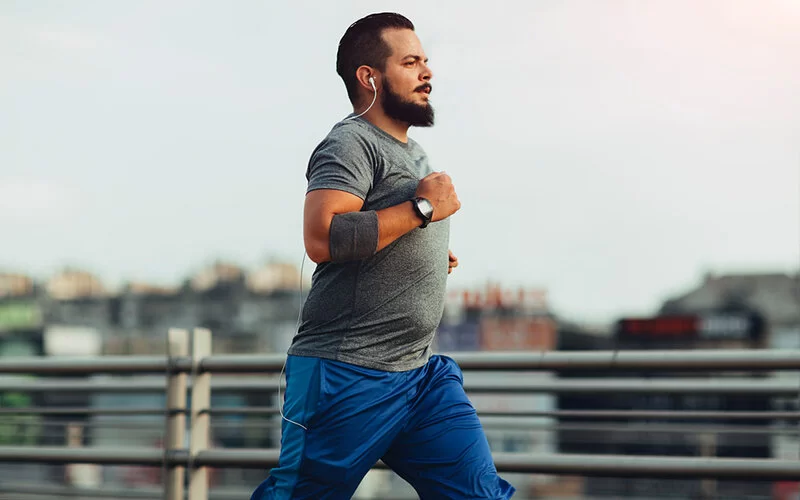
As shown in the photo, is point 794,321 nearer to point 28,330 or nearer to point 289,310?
point 289,310

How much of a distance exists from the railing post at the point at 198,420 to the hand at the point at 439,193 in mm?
1931

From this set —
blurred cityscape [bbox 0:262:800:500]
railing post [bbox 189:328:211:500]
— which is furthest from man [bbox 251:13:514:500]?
blurred cityscape [bbox 0:262:800:500]

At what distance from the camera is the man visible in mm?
2537

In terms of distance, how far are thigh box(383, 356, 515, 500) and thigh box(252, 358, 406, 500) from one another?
11 centimetres

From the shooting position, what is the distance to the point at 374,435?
2607mm

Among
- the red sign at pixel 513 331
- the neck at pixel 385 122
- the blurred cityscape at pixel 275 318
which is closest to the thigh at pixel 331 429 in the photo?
the neck at pixel 385 122

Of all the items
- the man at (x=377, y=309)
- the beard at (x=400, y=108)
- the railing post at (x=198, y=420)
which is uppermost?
the beard at (x=400, y=108)

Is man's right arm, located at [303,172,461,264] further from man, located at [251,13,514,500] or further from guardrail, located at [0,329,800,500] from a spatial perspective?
guardrail, located at [0,329,800,500]

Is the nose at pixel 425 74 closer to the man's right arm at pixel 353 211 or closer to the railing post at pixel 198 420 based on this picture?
the man's right arm at pixel 353 211

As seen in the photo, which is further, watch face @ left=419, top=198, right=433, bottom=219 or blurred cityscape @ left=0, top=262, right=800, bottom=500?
blurred cityscape @ left=0, top=262, right=800, bottom=500

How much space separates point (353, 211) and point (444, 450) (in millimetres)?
629

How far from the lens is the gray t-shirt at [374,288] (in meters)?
2.61

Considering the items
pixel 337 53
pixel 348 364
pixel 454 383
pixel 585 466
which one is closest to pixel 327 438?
pixel 348 364

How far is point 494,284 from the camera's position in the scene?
273 feet
